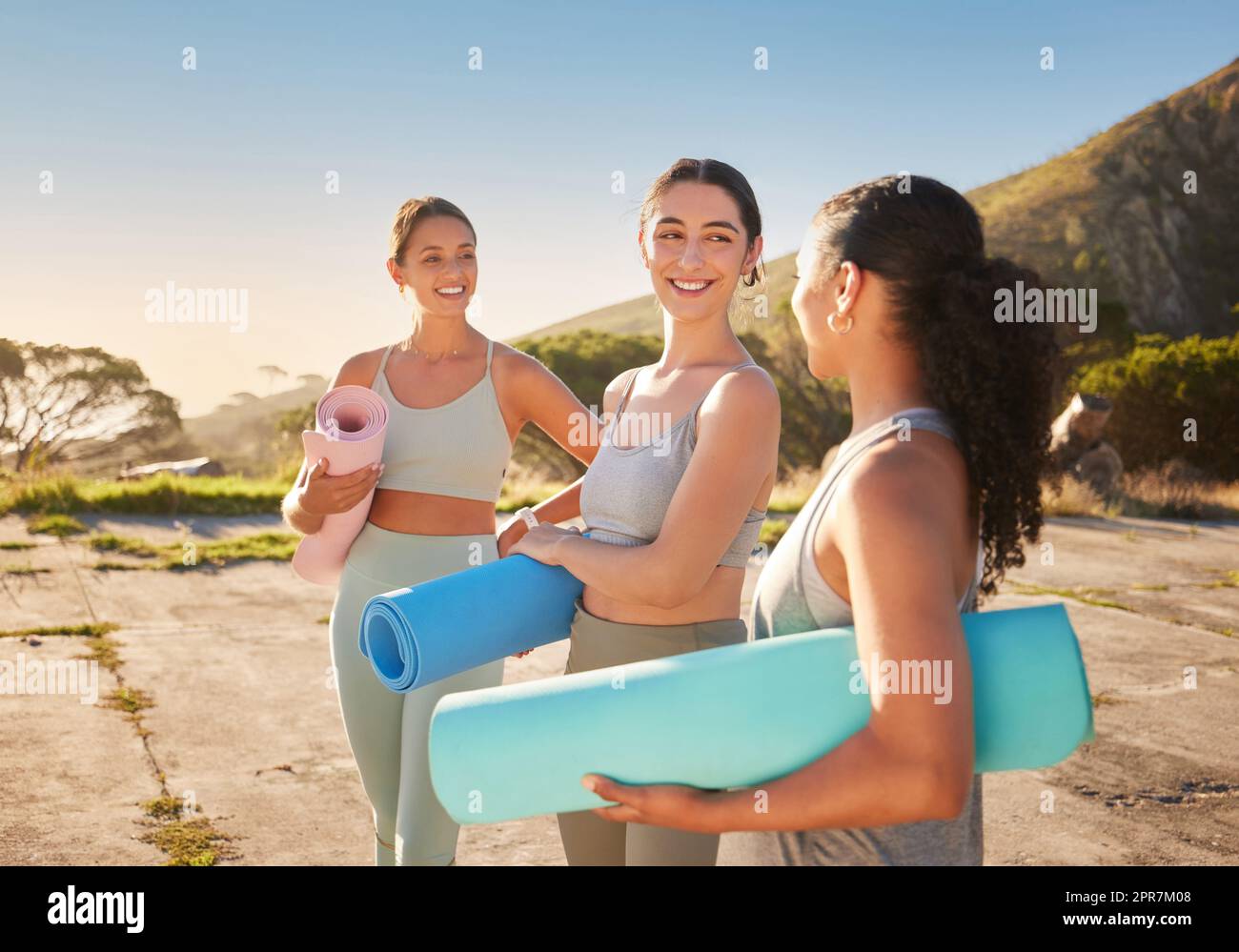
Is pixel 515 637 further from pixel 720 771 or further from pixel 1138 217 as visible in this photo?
pixel 1138 217

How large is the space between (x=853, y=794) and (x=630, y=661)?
0.94 m

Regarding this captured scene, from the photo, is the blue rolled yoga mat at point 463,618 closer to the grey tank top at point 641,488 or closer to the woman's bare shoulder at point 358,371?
the grey tank top at point 641,488

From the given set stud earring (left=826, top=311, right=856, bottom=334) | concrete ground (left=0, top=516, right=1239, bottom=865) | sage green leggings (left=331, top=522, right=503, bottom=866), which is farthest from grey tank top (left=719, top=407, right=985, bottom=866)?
concrete ground (left=0, top=516, right=1239, bottom=865)

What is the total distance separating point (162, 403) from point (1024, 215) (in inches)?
1451

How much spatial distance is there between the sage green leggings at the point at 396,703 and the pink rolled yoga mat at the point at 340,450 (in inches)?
2.4

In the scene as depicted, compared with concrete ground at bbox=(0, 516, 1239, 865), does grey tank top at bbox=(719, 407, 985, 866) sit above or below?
above

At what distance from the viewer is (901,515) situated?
4.08 ft

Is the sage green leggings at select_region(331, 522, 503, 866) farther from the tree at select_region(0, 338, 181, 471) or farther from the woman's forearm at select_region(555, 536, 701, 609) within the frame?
the tree at select_region(0, 338, 181, 471)

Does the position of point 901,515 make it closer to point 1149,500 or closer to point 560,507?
point 560,507

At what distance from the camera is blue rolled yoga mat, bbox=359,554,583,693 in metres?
1.95

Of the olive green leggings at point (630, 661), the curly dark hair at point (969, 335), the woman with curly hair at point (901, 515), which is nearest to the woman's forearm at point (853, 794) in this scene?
the woman with curly hair at point (901, 515)

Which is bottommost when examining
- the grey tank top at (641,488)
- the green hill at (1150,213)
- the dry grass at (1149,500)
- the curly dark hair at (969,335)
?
the dry grass at (1149,500)

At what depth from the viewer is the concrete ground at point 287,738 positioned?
4078 mm

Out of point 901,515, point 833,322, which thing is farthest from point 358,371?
point 901,515
